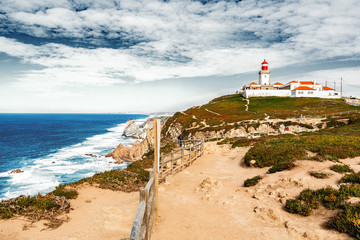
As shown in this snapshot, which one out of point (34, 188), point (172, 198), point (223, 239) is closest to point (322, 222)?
point (223, 239)

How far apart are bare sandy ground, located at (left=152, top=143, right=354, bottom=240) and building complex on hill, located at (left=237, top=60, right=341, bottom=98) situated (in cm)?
9656

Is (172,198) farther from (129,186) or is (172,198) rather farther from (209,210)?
(129,186)

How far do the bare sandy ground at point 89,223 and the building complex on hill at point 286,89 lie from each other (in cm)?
10348

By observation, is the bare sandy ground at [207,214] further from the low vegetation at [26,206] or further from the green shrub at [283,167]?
the low vegetation at [26,206]

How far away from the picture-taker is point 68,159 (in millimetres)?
44031

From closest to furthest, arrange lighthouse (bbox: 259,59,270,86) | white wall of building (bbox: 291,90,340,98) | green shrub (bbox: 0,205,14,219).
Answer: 1. green shrub (bbox: 0,205,14,219)
2. white wall of building (bbox: 291,90,340,98)
3. lighthouse (bbox: 259,59,270,86)

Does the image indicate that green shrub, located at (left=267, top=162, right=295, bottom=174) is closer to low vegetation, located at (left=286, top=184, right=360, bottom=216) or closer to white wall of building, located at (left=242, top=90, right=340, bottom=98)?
low vegetation, located at (left=286, top=184, right=360, bottom=216)

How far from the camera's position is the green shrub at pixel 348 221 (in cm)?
529

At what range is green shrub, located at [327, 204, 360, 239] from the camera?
17.4 feet

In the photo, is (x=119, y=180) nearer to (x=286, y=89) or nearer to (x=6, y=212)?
(x=6, y=212)

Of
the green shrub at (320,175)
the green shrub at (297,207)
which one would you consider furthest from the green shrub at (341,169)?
the green shrub at (297,207)

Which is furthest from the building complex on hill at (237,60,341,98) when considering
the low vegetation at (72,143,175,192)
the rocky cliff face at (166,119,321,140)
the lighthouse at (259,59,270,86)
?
the low vegetation at (72,143,175,192)

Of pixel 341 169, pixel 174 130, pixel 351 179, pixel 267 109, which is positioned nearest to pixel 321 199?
pixel 351 179

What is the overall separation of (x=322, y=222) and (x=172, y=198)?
19.5 ft
